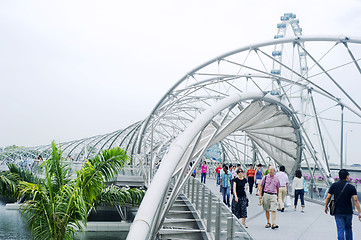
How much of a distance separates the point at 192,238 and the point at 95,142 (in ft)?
184

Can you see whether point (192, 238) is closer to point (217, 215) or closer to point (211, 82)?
point (217, 215)

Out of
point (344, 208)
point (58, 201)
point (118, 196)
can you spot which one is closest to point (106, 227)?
point (118, 196)

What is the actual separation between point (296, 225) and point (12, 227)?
18.0m

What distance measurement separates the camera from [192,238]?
461 inches

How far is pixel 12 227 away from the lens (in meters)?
23.3

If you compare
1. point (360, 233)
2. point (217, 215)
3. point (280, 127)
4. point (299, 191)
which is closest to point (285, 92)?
point (280, 127)

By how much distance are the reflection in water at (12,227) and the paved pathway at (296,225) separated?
11.8 metres

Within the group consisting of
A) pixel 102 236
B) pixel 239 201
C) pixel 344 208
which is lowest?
pixel 102 236

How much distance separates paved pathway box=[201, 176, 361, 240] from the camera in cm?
1038

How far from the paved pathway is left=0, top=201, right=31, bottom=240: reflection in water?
11.8 metres

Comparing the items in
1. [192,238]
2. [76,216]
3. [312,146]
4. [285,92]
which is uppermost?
[285,92]

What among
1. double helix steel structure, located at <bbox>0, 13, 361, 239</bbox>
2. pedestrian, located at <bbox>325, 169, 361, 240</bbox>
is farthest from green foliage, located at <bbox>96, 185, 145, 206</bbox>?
pedestrian, located at <bbox>325, 169, 361, 240</bbox>

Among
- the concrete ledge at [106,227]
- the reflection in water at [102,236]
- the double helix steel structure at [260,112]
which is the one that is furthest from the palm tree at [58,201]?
the concrete ledge at [106,227]

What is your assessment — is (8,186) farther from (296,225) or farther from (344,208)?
(344,208)
